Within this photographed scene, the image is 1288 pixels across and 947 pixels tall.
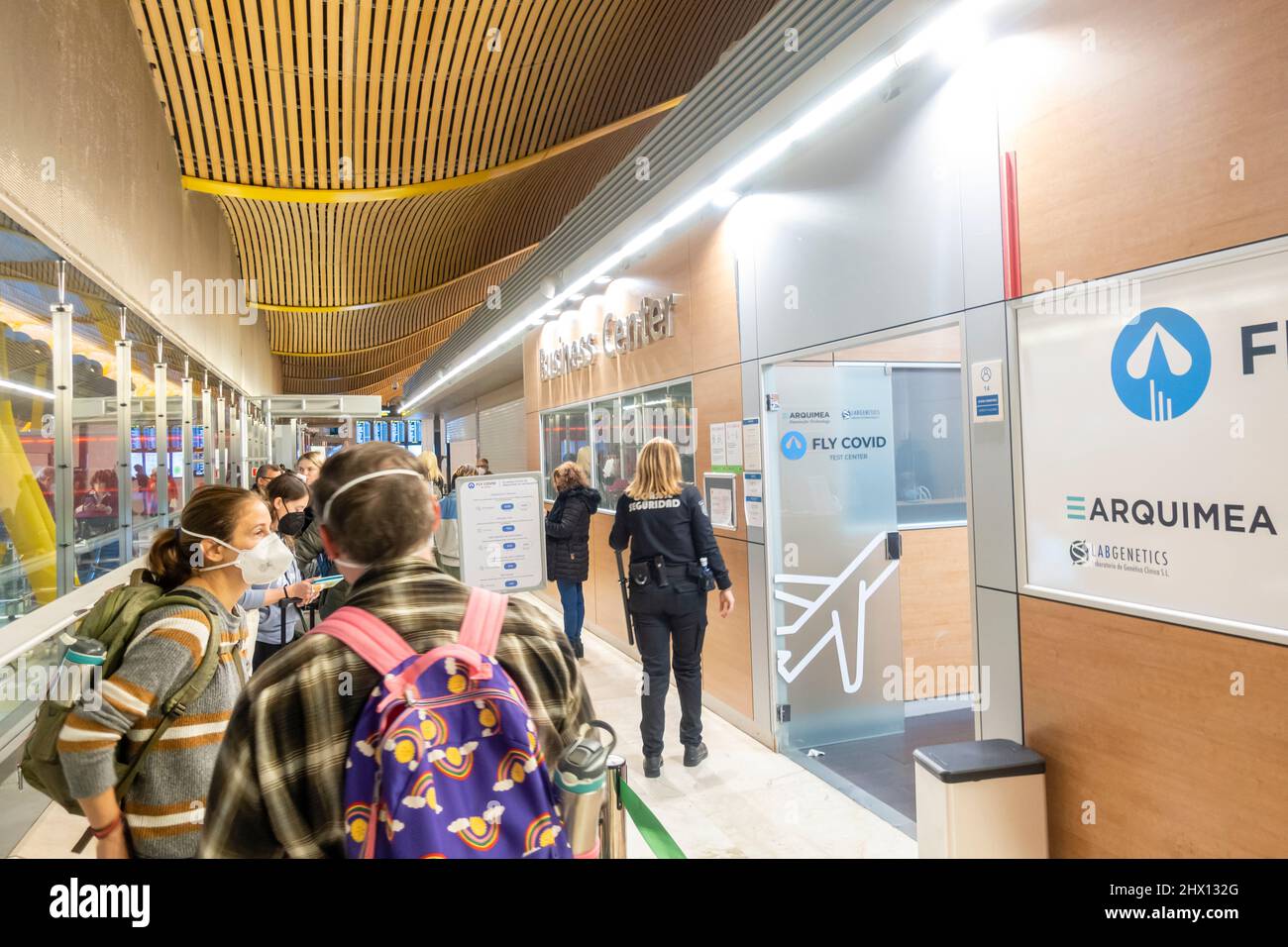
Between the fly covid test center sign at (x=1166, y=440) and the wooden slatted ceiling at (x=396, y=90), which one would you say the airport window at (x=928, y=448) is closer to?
the fly covid test center sign at (x=1166, y=440)

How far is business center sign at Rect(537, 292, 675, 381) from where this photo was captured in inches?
246

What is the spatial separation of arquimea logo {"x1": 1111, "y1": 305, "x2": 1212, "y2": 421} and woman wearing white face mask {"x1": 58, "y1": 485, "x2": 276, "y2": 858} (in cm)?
273

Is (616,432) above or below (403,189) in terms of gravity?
below

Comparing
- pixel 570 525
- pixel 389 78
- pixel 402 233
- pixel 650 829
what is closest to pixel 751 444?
pixel 570 525

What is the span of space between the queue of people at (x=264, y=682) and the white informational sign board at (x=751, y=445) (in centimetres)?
272

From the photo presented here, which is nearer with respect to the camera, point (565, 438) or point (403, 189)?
point (403, 189)

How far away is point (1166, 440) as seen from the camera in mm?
2424

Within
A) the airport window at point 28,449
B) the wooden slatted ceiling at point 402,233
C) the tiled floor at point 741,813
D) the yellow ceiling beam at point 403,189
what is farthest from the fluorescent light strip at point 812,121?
the wooden slatted ceiling at point 402,233

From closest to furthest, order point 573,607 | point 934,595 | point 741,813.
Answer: point 741,813 < point 934,595 < point 573,607

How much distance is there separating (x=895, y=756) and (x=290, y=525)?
375 centimetres

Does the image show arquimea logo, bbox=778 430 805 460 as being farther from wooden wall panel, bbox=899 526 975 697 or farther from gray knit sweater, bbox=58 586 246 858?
gray knit sweater, bbox=58 586 246 858

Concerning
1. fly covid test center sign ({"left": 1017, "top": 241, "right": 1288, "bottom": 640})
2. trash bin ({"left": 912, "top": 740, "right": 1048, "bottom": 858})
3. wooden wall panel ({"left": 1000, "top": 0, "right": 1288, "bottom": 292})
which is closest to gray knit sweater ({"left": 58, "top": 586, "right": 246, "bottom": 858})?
trash bin ({"left": 912, "top": 740, "right": 1048, "bottom": 858})

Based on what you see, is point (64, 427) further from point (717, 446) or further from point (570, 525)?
point (717, 446)

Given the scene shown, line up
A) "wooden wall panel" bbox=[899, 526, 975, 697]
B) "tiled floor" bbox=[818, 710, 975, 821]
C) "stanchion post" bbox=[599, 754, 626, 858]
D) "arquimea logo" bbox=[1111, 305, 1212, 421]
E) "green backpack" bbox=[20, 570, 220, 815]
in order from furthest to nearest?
"wooden wall panel" bbox=[899, 526, 975, 697] < "tiled floor" bbox=[818, 710, 975, 821] < "arquimea logo" bbox=[1111, 305, 1212, 421] < "green backpack" bbox=[20, 570, 220, 815] < "stanchion post" bbox=[599, 754, 626, 858]
